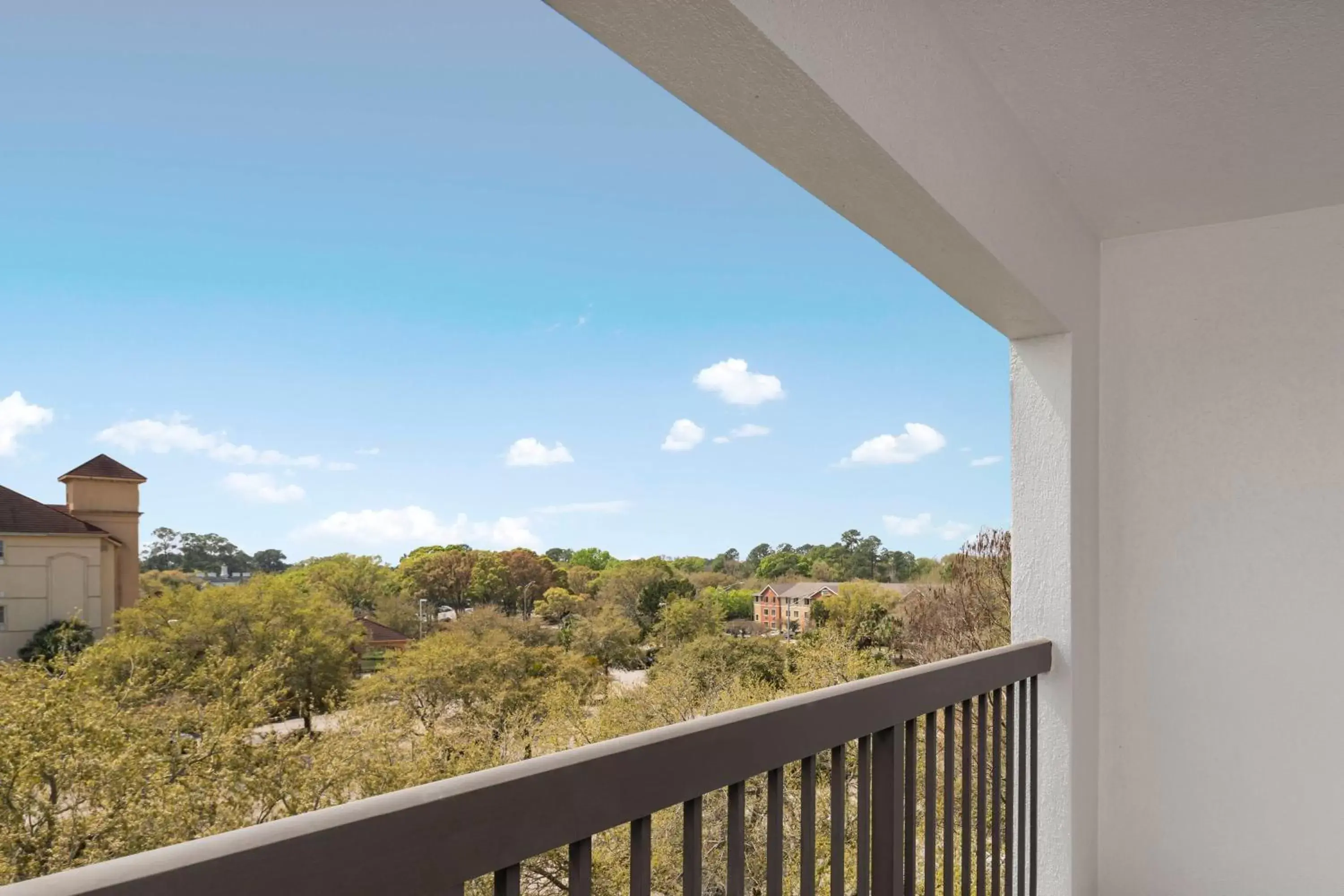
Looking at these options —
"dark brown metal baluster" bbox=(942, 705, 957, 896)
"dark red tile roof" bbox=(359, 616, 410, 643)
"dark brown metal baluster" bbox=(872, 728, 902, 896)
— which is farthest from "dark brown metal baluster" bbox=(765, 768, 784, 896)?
"dark red tile roof" bbox=(359, 616, 410, 643)

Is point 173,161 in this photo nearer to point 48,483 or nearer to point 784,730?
point 48,483

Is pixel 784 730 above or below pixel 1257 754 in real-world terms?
above

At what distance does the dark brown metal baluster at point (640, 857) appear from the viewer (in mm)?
961

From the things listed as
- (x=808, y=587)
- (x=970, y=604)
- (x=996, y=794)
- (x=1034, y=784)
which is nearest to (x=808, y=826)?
(x=996, y=794)

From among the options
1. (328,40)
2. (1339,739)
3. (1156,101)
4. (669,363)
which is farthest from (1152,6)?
(669,363)

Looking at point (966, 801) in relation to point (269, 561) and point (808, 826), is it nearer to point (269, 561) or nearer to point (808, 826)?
point (808, 826)

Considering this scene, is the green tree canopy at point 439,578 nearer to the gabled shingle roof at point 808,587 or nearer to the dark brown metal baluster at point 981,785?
the gabled shingle roof at point 808,587

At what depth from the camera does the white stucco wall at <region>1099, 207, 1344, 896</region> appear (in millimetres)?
2529

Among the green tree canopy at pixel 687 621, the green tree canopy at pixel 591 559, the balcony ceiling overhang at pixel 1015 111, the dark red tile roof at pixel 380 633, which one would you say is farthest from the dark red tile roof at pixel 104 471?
the balcony ceiling overhang at pixel 1015 111

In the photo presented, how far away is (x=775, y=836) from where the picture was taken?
122 centimetres

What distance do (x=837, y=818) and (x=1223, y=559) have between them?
1.90m

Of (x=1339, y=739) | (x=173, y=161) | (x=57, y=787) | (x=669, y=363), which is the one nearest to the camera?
(x=1339, y=739)

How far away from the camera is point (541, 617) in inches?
397

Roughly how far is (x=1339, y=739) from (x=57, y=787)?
8560mm
